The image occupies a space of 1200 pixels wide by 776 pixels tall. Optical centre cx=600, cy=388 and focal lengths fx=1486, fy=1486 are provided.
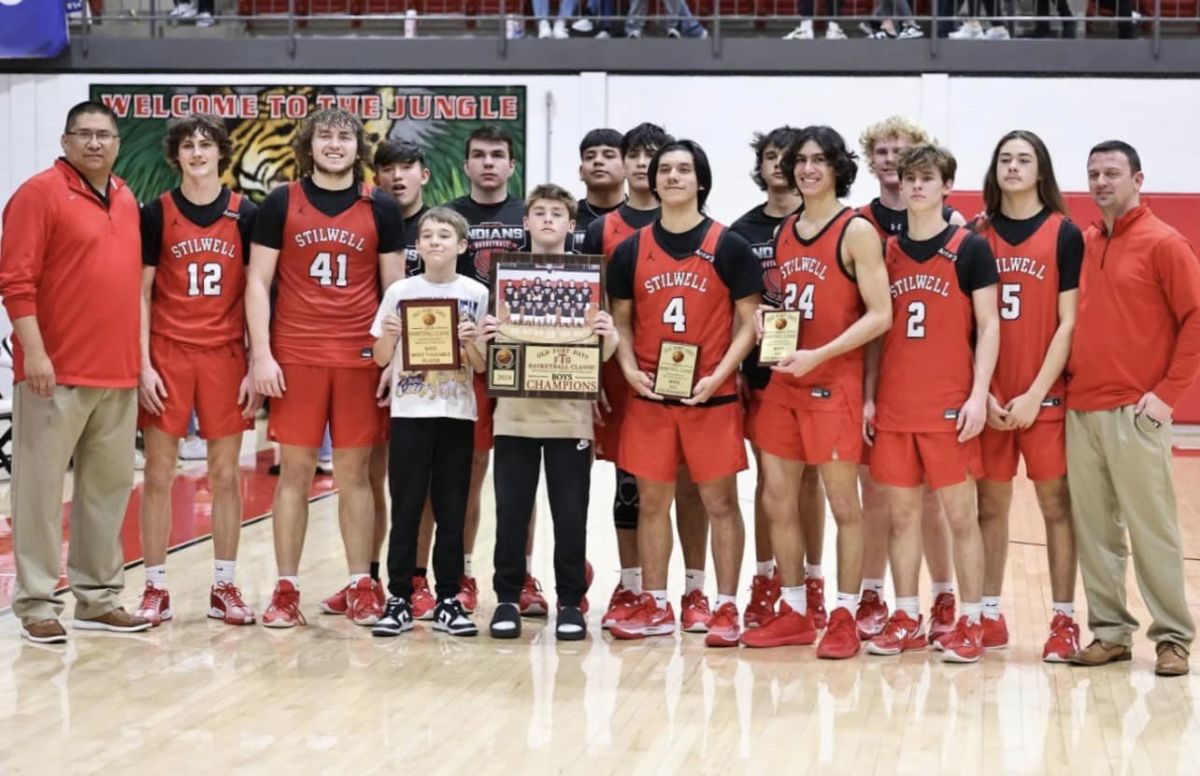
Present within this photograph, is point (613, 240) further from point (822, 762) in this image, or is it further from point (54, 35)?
point (54, 35)

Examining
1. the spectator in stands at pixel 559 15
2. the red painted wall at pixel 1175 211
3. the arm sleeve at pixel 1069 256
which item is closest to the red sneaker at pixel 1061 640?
the arm sleeve at pixel 1069 256

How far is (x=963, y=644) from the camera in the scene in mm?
5152

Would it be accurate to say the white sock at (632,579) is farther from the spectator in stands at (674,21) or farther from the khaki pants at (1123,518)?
the spectator in stands at (674,21)

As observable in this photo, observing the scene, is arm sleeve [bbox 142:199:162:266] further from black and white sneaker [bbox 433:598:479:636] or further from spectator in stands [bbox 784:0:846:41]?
spectator in stands [bbox 784:0:846:41]

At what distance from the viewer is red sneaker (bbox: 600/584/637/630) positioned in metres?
5.58

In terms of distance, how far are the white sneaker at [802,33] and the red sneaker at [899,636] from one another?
8558 millimetres

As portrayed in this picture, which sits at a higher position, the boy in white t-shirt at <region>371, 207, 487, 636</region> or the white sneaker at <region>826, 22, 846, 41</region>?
the white sneaker at <region>826, 22, 846, 41</region>

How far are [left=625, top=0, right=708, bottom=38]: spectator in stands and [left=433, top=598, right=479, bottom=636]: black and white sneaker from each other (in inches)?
336

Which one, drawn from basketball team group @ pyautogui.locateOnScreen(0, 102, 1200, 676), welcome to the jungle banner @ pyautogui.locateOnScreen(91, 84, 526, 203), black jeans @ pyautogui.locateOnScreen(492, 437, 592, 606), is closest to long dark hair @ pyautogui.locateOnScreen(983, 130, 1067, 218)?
basketball team group @ pyautogui.locateOnScreen(0, 102, 1200, 676)

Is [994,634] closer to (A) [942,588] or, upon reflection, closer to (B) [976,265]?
(A) [942,588]

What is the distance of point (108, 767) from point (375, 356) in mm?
2024

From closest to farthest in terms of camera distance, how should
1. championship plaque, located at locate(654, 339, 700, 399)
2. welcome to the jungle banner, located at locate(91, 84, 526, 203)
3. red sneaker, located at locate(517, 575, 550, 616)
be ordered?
championship plaque, located at locate(654, 339, 700, 399) → red sneaker, located at locate(517, 575, 550, 616) → welcome to the jungle banner, located at locate(91, 84, 526, 203)

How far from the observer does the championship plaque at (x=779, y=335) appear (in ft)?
17.0

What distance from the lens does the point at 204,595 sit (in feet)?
20.1
